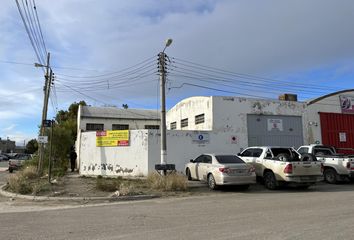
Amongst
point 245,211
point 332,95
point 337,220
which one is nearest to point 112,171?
point 245,211

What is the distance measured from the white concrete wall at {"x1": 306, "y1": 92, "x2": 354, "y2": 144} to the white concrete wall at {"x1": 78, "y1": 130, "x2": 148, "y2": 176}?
12688mm

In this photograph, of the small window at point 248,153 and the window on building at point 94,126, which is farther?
the window on building at point 94,126

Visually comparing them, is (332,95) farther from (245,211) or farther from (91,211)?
(91,211)

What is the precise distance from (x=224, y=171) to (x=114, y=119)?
27.6 meters

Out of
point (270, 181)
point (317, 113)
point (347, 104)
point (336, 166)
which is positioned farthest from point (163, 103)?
point (347, 104)

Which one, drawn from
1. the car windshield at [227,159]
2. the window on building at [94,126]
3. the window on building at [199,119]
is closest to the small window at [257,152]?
the car windshield at [227,159]

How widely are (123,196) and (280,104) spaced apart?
1579cm

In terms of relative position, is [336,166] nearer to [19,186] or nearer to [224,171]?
[224,171]

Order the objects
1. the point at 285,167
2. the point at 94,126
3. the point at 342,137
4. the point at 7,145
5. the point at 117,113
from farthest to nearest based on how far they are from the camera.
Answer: the point at 7,145, the point at 117,113, the point at 94,126, the point at 342,137, the point at 285,167

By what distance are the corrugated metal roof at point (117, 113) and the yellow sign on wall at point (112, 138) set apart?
58.0ft

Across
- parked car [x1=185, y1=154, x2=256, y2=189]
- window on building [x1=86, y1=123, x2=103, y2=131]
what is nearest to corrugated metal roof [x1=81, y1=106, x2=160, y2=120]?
window on building [x1=86, y1=123, x2=103, y2=131]

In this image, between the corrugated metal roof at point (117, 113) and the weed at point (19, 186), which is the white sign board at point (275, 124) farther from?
the corrugated metal roof at point (117, 113)

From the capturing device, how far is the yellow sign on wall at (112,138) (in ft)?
71.5

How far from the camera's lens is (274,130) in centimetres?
2520
